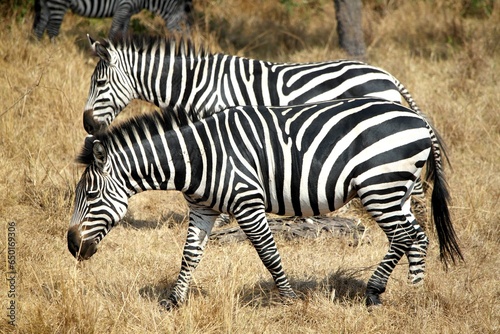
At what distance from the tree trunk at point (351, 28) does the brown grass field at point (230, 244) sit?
255mm

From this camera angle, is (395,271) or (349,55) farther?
(349,55)

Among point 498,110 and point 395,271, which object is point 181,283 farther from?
point 498,110

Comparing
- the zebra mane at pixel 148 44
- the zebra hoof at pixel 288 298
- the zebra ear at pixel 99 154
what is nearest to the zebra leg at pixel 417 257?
the zebra hoof at pixel 288 298

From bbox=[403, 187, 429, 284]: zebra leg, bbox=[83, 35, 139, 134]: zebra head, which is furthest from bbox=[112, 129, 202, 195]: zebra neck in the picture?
bbox=[83, 35, 139, 134]: zebra head

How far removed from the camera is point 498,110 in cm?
921

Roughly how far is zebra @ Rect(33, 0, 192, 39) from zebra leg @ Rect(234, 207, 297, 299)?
6799mm

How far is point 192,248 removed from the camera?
5230 millimetres

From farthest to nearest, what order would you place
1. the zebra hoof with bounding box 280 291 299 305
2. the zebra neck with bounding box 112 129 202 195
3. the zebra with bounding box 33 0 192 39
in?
the zebra with bounding box 33 0 192 39 → the zebra hoof with bounding box 280 291 299 305 → the zebra neck with bounding box 112 129 202 195

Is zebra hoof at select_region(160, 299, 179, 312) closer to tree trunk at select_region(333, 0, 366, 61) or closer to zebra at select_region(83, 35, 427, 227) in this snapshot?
zebra at select_region(83, 35, 427, 227)

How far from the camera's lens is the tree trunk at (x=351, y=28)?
11.3 m

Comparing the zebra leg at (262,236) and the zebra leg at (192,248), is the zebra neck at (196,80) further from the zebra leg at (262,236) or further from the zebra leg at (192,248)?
the zebra leg at (262,236)

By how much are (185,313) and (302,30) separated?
9393 millimetres

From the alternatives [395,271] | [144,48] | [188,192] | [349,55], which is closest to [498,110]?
[349,55]

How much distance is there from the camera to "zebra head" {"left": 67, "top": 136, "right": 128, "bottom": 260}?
187 inches
